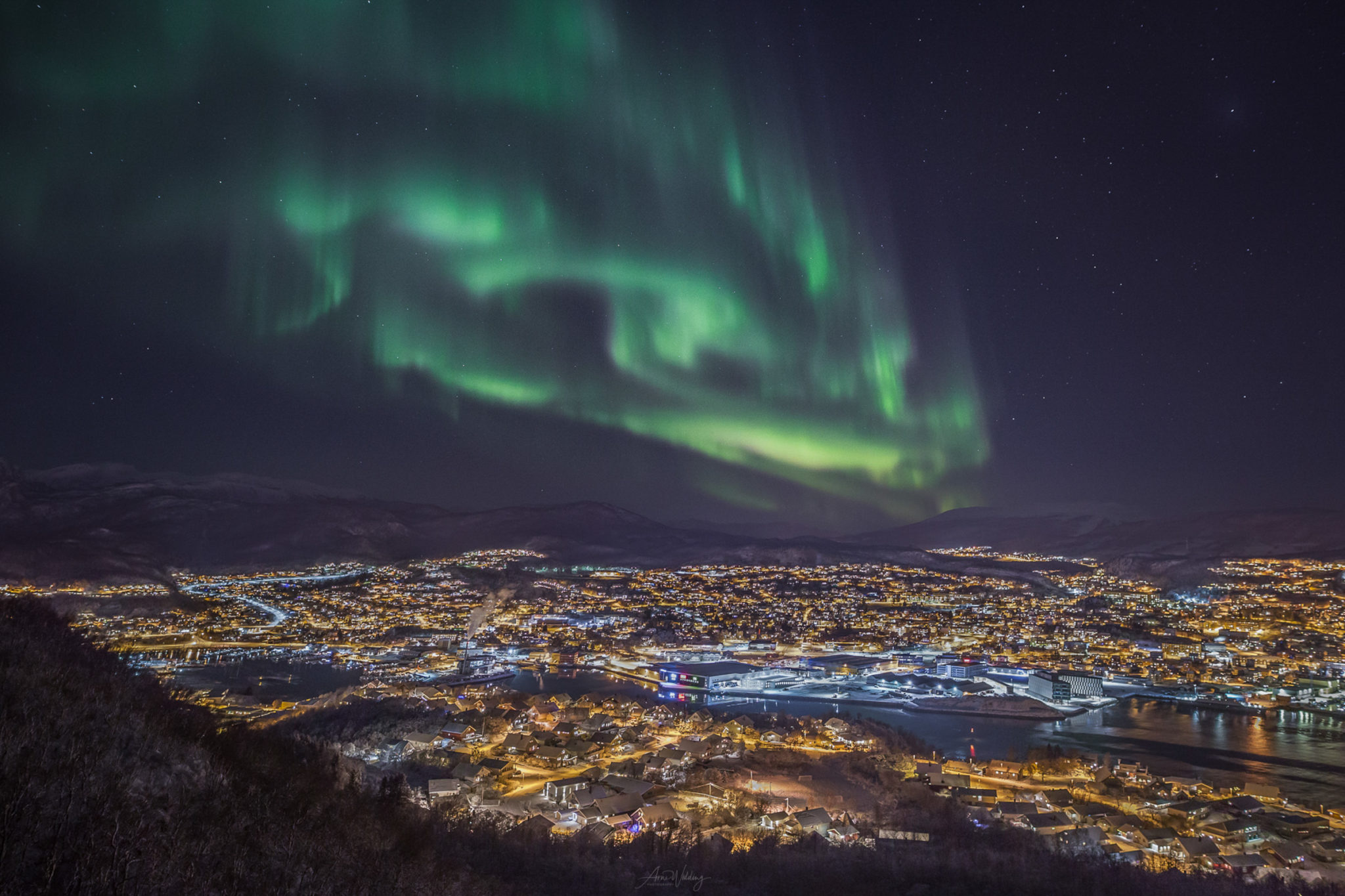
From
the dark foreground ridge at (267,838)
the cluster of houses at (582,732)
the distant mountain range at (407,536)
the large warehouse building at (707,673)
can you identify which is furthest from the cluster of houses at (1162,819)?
the distant mountain range at (407,536)

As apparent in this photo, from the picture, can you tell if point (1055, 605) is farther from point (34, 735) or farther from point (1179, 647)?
point (34, 735)

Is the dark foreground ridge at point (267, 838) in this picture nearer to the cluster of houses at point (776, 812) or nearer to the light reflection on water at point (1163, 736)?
the cluster of houses at point (776, 812)

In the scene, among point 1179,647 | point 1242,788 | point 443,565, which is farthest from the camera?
point 443,565

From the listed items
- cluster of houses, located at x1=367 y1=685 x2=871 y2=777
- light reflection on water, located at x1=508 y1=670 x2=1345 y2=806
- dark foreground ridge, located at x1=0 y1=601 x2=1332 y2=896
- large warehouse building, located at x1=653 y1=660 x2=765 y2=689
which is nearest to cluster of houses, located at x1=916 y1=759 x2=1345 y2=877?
dark foreground ridge, located at x1=0 y1=601 x2=1332 y2=896

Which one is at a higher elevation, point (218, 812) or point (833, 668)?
point (218, 812)

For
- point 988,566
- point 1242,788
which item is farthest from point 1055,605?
point 1242,788

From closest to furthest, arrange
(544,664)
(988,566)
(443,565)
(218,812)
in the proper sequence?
1. (218,812)
2. (544,664)
3. (443,565)
4. (988,566)
